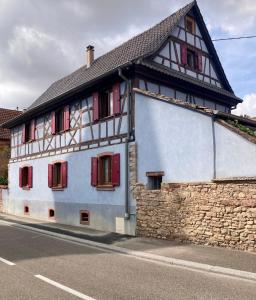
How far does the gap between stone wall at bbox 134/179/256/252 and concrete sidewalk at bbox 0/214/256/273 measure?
309 mm

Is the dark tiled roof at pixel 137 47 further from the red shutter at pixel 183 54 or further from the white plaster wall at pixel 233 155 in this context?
the white plaster wall at pixel 233 155

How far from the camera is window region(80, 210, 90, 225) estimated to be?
53.3 ft

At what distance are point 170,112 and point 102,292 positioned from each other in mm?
7406

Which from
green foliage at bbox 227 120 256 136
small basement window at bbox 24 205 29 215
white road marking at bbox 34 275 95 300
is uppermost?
→ green foliage at bbox 227 120 256 136

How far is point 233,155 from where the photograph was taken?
34.7 ft

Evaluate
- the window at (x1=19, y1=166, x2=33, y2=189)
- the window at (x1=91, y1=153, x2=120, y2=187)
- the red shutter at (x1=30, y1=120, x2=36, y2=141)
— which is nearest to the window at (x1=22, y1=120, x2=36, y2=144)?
the red shutter at (x1=30, y1=120, x2=36, y2=141)

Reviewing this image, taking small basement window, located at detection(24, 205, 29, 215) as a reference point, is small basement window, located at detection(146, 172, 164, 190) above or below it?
above

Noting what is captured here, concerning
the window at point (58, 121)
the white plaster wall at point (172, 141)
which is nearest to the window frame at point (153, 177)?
the white plaster wall at point (172, 141)

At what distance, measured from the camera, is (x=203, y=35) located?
62.1 feet

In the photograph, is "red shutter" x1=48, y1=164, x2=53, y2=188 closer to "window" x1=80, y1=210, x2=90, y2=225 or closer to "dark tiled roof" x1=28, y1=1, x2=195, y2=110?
"window" x1=80, y1=210, x2=90, y2=225

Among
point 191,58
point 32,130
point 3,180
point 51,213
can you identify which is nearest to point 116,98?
point 191,58

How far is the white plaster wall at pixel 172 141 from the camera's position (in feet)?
37.6

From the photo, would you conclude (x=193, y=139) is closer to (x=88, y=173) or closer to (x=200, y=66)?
(x=88, y=173)

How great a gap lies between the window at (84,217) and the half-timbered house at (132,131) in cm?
4
